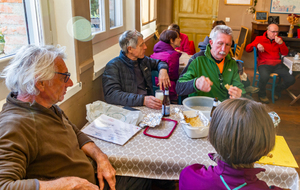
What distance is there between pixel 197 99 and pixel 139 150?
2.49ft

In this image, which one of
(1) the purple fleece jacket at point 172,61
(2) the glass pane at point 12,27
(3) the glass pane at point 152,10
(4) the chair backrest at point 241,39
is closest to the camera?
(2) the glass pane at point 12,27

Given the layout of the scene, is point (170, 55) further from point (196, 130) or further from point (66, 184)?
point (66, 184)

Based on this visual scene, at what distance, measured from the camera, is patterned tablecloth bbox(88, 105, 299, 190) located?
45.7 inches

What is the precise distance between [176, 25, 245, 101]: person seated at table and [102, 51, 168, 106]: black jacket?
1.36 feet

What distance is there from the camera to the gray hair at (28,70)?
1.02 meters

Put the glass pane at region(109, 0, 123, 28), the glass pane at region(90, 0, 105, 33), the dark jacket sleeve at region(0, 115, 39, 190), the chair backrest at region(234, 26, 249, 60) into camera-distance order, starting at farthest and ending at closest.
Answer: the chair backrest at region(234, 26, 249, 60) < the glass pane at region(109, 0, 123, 28) < the glass pane at region(90, 0, 105, 33) < the dark jacket sleeve at region(0, 115, 39, 190)

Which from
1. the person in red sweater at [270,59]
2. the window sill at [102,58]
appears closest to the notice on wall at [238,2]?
the person in red sweater at [270,59]

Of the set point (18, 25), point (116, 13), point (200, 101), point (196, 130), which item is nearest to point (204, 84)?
point (200, 101)

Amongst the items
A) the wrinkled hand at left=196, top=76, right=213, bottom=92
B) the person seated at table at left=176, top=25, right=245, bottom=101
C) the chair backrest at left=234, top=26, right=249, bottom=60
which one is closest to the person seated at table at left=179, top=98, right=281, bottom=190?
the wrinkled hand at left=196, top=76, right=213, bottom=92

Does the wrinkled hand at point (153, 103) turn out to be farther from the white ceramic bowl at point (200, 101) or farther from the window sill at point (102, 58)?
the window sill at point (102, 58)

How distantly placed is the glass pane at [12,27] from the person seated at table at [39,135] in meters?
0.44

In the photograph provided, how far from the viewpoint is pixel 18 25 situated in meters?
1.49

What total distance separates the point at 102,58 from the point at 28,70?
1604 millimetres

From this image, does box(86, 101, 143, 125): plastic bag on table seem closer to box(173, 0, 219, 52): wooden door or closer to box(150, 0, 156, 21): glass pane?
box(150, 0, 156, 21): glass pane
